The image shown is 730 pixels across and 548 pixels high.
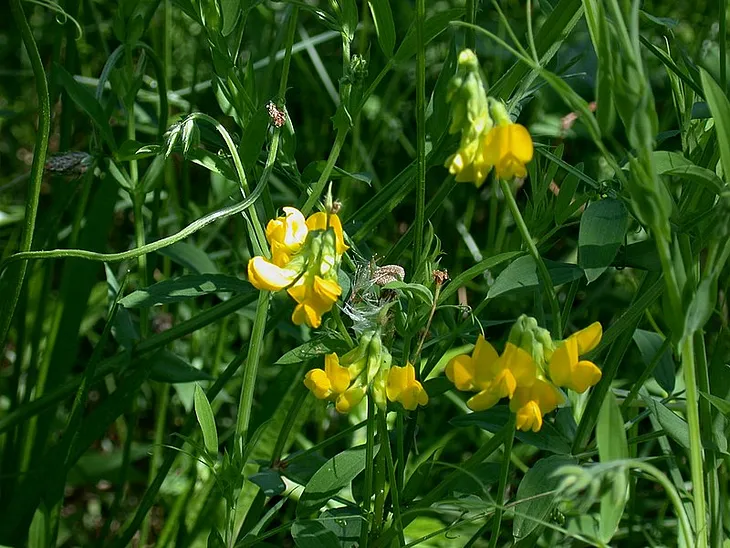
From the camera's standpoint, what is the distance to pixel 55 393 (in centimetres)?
116

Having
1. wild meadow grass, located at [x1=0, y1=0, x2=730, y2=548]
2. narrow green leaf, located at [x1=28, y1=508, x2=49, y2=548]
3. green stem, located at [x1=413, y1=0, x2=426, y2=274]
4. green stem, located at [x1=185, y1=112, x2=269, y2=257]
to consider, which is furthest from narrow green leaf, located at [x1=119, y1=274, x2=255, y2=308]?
narrow green leaf, located at [x1=28, y1=508, x2=49, y2=548]

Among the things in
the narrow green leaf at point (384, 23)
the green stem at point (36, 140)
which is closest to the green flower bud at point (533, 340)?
the narrow green leaf at point (384, 23)

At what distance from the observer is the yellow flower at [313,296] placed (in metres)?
0.75

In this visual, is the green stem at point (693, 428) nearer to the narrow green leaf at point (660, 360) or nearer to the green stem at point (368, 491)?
the green stem at point (368, 491)

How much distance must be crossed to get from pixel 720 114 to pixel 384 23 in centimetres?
37

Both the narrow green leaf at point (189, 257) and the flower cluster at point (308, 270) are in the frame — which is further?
the narrow green leaf at point (189, 257)

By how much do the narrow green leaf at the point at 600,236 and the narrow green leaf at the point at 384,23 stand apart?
0.89ft

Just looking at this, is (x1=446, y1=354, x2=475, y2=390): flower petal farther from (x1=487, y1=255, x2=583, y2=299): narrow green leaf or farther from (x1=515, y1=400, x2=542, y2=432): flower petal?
(x1=487, y1=255, x2=583, y2=299): narrow green leaf

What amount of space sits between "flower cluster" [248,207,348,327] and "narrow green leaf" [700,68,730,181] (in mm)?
305

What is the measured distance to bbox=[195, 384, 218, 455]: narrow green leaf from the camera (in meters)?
0.88

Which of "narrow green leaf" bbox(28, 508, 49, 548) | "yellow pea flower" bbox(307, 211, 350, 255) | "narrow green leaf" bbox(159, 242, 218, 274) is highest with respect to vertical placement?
"yellow pea flower" bbox(307, 211, 350, 255)

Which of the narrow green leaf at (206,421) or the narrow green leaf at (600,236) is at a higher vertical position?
the narrow green leaf at (600,236)

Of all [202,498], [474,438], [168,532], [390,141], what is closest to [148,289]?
[168,532]

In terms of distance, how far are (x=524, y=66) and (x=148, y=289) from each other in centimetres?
46
